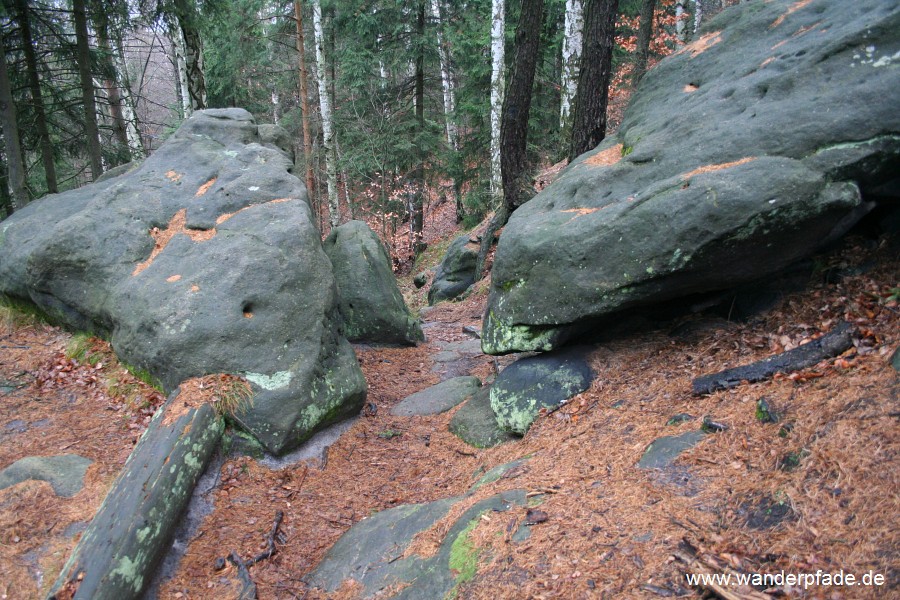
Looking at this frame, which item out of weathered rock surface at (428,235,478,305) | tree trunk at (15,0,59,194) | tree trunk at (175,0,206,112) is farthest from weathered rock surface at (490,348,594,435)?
tree trunk at (15,0,59,194)

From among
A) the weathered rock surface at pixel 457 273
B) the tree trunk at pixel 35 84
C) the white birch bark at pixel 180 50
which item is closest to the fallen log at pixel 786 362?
the weathered rock surface at pixel 457 273

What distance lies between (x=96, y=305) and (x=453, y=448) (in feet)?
16.1

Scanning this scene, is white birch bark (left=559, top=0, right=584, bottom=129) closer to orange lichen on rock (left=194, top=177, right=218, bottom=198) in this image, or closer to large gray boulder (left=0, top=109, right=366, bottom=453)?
large gray boulder (left=0, top=109, right=366, bottom=453)

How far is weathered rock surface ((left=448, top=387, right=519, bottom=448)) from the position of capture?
5.88 meters

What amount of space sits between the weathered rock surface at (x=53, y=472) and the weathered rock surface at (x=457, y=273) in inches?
400

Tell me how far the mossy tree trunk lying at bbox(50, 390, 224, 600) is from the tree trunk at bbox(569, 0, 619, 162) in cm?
788

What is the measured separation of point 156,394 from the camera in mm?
6027

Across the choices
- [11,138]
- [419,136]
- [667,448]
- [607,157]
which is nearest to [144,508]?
[667,448]

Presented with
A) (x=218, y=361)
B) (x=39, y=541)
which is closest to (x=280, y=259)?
(x=218, y=361)

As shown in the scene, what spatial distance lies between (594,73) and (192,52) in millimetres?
8822

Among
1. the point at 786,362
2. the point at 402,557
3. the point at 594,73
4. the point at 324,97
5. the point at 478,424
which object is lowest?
the point at 478,424

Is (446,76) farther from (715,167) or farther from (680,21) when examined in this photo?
(715,167)

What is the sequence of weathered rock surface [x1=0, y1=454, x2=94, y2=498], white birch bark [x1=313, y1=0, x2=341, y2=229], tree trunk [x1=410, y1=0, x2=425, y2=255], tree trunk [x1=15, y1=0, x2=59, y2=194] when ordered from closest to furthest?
1. weathered rock surface [x1=0, y1=454, x2=94, y2=498]
2. tree trunk [x1=15, y1=0, x2=59, y2=194]
3. white birch bark [x1=313, y1=0, x2=341, y2=229]
4. tree trunk [x1=410, y1=0, x2=425, y2=255]

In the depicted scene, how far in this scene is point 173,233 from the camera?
711 cm
